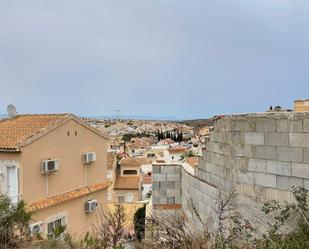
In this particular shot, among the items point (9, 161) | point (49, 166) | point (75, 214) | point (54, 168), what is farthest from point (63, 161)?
point (9, 161)

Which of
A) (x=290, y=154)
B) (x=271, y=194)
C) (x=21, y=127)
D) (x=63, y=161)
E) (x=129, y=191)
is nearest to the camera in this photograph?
(x=290, y=154)

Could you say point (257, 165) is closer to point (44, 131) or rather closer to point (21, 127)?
point (44, 131)

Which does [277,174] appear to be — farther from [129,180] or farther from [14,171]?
[129,180]

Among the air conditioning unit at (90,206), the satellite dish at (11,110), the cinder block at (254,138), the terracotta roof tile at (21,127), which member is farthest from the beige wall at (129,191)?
the cinder block at (254,138)

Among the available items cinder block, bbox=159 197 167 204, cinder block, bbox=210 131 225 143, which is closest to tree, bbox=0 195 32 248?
cinder block, bbox=159 197 167 204

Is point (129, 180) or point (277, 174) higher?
point (277, 174)

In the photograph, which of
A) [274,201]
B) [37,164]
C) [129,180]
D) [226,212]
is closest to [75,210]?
[37,164]

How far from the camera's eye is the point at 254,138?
5902 millimetres

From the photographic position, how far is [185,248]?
476 centimetres

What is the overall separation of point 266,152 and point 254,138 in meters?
0.31

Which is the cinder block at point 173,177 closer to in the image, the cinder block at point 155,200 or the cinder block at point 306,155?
the cinder block at point 155,200

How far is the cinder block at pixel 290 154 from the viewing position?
524cm

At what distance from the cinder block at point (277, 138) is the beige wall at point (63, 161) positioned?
10.1 m

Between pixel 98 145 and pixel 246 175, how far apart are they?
42.9ft
